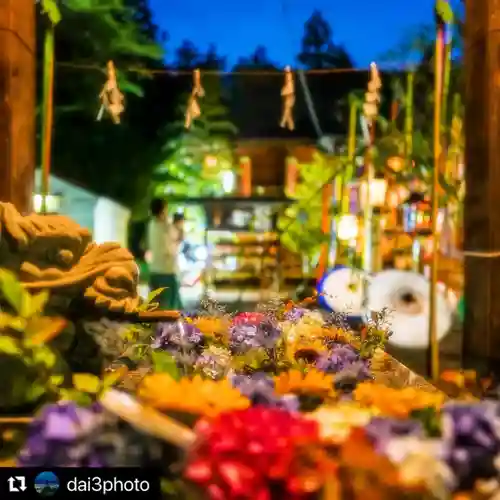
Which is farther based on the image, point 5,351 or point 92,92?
point 92,92

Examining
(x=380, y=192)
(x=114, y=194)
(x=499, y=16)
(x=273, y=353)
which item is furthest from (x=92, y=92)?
(x=273, y=353)

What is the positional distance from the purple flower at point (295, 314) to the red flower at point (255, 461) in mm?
1150

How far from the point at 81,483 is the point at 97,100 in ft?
30.1

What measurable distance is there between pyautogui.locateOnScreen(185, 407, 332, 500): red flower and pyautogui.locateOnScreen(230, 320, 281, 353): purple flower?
83 cm

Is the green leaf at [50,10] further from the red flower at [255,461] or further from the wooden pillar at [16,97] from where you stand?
the red flower at [255,461]

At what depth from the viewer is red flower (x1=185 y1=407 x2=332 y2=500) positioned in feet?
2.95

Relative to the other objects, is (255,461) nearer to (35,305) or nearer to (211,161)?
(35,305)

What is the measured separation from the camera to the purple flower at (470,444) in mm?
909

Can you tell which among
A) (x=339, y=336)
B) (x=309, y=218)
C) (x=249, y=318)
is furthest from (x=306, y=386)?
(x=309, y=218)

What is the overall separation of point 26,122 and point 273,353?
1294 mm

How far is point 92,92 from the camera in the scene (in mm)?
9812

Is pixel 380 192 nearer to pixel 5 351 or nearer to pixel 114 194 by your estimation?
pixel 114 194

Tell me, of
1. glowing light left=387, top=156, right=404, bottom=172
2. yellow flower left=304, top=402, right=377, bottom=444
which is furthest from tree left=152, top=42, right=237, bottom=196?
yellow flower left=304, top=402, right=377, bottom=444

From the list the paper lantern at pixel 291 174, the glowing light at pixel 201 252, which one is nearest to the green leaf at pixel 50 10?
the glowing light at pixel 201 252
